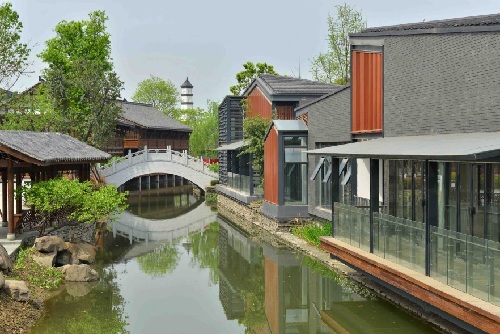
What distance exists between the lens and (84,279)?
21609 millimetres

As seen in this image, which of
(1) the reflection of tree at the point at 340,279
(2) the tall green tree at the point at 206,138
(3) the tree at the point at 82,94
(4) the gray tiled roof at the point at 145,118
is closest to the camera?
(1) the reflection of tree at the point at 340,279

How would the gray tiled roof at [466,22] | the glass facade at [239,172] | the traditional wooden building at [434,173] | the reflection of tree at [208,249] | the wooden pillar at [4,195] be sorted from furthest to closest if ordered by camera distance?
the glass facade at [239,172] < the wooden pillar at [4,195] < the reflection of tree at [208,249] < the gray tiled roof at [466,22] < the traditional wooden building at [434,173]

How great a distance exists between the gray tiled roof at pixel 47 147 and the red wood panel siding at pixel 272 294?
8.26 metres

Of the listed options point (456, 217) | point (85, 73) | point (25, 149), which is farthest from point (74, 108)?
point (456, 217)

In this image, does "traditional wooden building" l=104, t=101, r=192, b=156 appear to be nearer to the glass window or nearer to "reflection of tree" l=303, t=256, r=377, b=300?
"reflection of tree" l=303, t=256, r=377, b=300

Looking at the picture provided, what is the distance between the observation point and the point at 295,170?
1222 inches

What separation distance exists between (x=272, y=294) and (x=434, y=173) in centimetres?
731

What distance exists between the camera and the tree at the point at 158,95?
101938 millimetres

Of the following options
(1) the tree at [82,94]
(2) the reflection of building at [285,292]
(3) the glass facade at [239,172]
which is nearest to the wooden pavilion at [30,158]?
(2) the reflection of building at [285,292]

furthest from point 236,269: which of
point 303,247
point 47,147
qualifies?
point 47,147

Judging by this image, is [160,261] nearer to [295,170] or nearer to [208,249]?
[208,249]

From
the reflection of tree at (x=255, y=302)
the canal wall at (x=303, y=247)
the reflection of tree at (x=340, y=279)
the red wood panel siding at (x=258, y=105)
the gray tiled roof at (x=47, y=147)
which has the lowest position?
the reflection of tree at (x=255, y=302)

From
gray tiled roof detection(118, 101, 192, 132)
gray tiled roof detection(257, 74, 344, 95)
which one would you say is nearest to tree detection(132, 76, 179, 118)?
gray tiled roof detection(118, 101, 192, 132)

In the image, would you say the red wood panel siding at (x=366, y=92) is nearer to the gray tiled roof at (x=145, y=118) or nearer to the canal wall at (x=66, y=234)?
the canal wall at (x=66, y=234)
